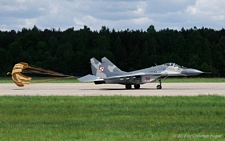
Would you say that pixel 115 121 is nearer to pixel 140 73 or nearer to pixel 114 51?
pixel 140 73

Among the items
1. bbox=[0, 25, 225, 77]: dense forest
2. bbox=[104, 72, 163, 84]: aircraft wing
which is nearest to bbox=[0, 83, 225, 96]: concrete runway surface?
bbox=[104, 72, 163, 84]: aircraft wing

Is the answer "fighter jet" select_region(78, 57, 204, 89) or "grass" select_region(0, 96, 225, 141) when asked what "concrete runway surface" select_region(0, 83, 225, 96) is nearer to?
"fighter jet" select_region(78, 57, 204, 89)

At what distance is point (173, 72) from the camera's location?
1379 inches

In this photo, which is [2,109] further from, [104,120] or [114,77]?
[114,77]

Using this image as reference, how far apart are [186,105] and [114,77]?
15.8m

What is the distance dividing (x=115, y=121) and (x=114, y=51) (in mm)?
87193

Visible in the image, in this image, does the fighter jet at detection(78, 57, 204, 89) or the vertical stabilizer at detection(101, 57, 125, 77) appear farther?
the vertical stabilizer at detection(101, 57, 125, 77)

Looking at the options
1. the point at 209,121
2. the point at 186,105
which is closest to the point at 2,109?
the point at 186,105

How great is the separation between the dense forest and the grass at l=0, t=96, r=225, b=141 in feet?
197

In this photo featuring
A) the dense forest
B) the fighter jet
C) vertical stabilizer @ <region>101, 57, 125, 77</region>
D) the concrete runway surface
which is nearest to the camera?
the concrete runway surface

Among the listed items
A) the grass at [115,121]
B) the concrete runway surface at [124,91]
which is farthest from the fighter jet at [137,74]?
the grass at [115,121]

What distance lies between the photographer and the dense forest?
86.2 meters

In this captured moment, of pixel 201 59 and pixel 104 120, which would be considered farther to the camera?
pixel 201 59

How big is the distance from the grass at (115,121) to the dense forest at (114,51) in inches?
2359
